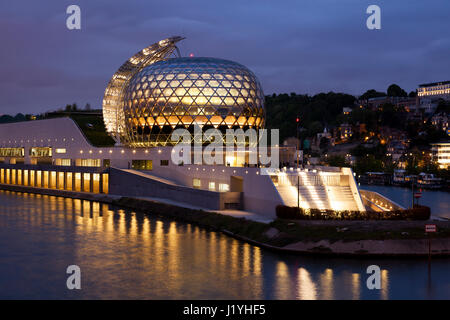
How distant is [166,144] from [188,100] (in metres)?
9.16

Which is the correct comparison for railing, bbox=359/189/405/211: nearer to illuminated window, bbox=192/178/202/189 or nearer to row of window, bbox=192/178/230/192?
row of window, bbox=192/178/230/192

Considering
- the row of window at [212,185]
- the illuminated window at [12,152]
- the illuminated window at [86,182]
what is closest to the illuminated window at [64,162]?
the illuminated window at [86,182]

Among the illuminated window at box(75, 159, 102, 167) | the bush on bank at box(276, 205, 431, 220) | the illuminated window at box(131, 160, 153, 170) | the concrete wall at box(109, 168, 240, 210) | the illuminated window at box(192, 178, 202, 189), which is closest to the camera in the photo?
the bush on bank at box(276, 205, 431, 220)

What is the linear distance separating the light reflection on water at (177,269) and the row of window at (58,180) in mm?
37557

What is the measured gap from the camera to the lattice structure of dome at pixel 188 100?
94.8 metres

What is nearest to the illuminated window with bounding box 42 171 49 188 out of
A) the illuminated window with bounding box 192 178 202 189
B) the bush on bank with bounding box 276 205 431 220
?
the illuminated window with bounding box 192 178 202 189

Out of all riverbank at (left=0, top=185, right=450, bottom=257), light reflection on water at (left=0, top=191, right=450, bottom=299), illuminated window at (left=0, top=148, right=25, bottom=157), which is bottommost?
light reflection on water at (left=0, top=191, right=450, bottom=299)

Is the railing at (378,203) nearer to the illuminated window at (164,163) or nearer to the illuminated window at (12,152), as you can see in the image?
the illuminated window at (164,163)

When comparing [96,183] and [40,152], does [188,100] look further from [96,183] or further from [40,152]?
[40,152]

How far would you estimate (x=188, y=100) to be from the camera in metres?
94.6

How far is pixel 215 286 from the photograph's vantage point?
36062 mm

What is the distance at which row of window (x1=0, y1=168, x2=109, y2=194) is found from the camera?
96.4m

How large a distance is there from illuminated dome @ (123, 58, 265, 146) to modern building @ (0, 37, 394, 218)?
183 millimetres
